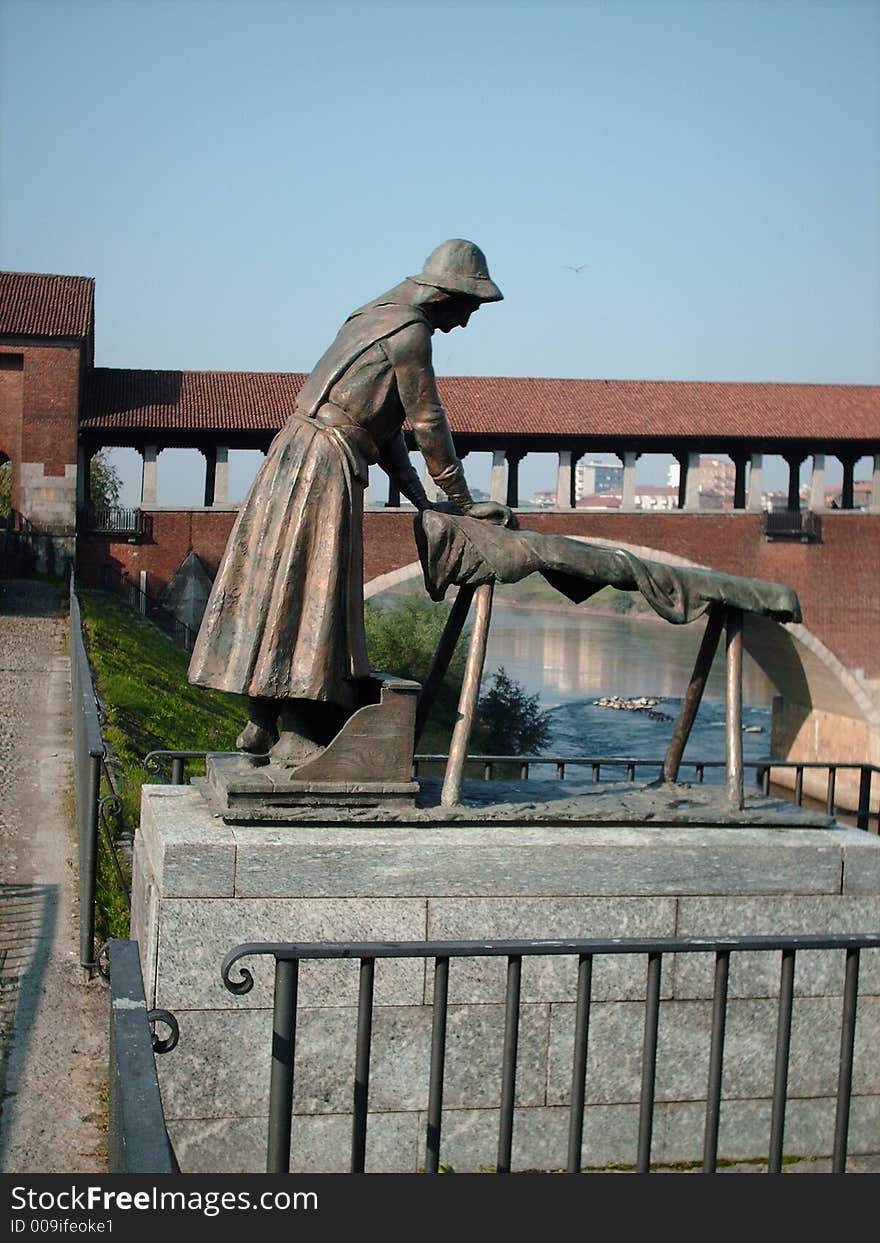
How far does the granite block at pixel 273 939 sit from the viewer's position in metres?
3.71

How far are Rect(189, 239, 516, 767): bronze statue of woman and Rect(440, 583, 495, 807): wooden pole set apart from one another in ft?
0.99

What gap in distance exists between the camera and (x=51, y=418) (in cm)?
2561

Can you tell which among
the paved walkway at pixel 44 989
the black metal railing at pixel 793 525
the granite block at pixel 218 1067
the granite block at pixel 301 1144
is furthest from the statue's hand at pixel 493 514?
the black metal railing at pixel 793 525

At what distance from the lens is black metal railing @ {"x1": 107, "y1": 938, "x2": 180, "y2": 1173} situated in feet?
5.98

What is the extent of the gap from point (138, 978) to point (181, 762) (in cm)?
294

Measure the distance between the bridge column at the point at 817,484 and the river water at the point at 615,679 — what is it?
3.50 meters

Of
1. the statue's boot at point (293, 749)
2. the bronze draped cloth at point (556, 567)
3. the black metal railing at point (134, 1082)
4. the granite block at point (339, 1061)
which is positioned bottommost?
the granite block at point (339, 1061)

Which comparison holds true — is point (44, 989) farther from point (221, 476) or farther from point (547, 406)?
point (547, 406)

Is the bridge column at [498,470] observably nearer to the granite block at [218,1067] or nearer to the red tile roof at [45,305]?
the red tile roof at [45,305]

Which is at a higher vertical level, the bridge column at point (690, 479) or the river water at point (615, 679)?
the bridge column at point (690, 479)

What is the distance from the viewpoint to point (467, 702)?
4301mm

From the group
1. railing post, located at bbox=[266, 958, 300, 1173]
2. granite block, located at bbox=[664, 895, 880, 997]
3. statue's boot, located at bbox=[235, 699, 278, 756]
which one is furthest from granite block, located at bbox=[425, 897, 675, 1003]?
railing post, located at bbox=[266, 958, 300, 1173]

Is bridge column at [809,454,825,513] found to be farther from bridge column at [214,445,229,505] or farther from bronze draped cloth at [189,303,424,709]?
bronze draped cloth at [189,303,424,709]
